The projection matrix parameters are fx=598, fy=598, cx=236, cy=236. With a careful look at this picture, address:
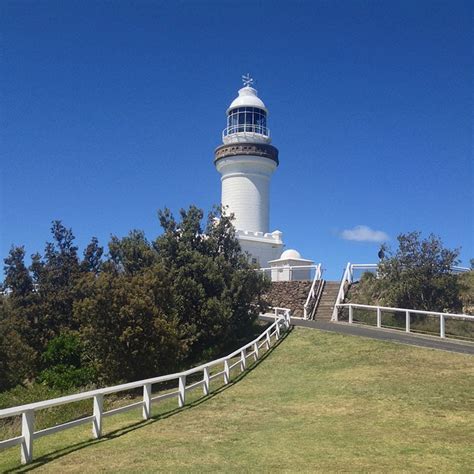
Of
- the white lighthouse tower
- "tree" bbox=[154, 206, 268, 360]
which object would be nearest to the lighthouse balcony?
the white lighthouse tower

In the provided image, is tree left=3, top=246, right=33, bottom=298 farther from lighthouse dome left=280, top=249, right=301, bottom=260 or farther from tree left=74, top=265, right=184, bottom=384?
lighthouse dome left=280, top=249, right=301, bottom=260

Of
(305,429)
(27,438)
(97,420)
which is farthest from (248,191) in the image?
(27,438)

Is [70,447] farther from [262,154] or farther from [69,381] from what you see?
[262,154]

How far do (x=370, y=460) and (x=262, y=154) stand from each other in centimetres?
3790

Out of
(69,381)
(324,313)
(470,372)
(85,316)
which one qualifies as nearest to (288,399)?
(470,372)

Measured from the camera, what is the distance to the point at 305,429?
31.7ft

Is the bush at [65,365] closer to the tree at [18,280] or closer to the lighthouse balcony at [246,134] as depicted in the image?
the tree at [18,280]

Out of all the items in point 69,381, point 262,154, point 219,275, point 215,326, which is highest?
point 262,154

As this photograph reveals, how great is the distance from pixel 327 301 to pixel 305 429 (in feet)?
71.4

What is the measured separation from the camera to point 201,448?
8.65 m

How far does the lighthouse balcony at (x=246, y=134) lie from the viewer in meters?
44.8

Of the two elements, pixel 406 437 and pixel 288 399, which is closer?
pixel 406 437

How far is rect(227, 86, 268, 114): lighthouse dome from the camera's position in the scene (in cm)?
4578

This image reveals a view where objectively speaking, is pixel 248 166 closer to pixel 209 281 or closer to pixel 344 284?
pixel 344 284
